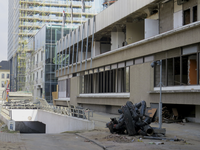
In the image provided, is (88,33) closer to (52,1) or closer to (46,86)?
(46,86)

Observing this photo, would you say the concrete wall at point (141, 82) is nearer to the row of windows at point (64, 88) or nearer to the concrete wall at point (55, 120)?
the concrete wall at point (55, 120)

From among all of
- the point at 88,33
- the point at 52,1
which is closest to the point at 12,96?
the point at 88,33

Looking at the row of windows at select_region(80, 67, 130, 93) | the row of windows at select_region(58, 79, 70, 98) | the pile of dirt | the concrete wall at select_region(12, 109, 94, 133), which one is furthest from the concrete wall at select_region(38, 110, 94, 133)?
the row of windows at select_region(58, 79, 70, 98)

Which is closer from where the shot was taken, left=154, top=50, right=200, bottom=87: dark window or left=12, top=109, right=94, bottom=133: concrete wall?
left=154, top=50, right=200, bottom=87: dark window

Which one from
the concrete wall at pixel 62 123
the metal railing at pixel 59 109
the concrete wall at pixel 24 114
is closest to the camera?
the concrete wall at pixel 62 123

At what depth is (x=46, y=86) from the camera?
55.8 meters

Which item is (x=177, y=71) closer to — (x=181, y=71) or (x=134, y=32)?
(x=181, y=71)

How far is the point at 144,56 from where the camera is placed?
2362 centimetres

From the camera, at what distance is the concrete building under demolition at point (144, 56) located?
18938 millimetres

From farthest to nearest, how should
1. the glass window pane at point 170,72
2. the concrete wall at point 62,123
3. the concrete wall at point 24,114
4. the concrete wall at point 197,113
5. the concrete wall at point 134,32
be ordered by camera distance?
the concrete wall at point 24,114 < the concrete wall at point 134,32 < the glass window pane at point 170,72 < the concrete wall at point 197,113 < the concrete wall at point 62,123

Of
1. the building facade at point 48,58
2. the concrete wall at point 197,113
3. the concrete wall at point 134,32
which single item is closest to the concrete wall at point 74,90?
the concrete wall at point 134,32

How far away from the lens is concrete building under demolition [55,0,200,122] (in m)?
18.9

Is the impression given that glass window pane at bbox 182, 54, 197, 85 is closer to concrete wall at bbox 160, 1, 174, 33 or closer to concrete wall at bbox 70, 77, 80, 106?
concrete wall at bbox 160, 1, 174, 33

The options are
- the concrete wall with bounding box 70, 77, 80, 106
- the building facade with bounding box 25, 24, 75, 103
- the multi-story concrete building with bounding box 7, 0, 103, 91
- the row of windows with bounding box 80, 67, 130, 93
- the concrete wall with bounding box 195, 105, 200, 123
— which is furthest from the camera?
the multi-story concrete building with bounding box 7, 0, 103, 91
